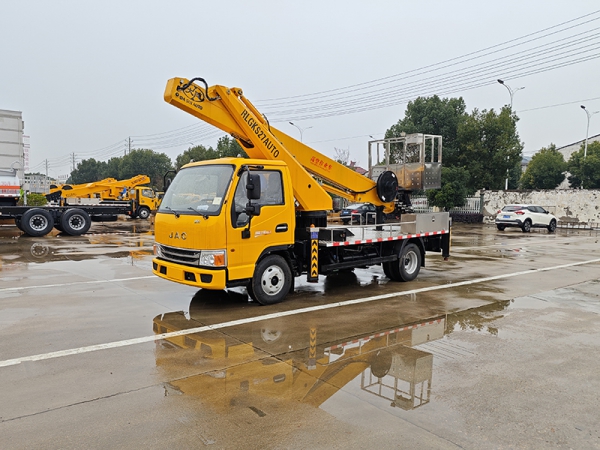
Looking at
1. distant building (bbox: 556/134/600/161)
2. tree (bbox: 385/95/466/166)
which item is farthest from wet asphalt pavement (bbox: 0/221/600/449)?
distant building (bbox: 556/134/600/161)

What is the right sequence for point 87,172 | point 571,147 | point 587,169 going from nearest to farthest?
point 587,169, point 571,147, point 87,172

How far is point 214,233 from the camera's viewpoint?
668 cm

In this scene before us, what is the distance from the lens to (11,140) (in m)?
23.9

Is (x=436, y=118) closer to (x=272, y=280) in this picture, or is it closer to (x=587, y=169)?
(x=587, y=169)

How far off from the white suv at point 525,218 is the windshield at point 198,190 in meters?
21.6

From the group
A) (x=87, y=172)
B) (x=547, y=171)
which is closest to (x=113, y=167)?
(x=87, y=172)

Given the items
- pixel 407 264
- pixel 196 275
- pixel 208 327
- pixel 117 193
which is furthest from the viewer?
pixel 117 193

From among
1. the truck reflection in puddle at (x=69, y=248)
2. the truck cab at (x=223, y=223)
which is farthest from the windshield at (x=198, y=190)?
the truck reflection in puddle at (x=69, y=248)

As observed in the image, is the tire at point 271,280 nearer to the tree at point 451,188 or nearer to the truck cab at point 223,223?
the truck cab at point 223,223

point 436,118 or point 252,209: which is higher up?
point 436,118

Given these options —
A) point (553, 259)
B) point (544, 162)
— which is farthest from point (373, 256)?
→ point (544, 162)

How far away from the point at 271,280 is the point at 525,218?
69.9ft

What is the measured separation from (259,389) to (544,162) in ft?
166

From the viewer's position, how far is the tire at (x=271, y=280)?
7.30m
